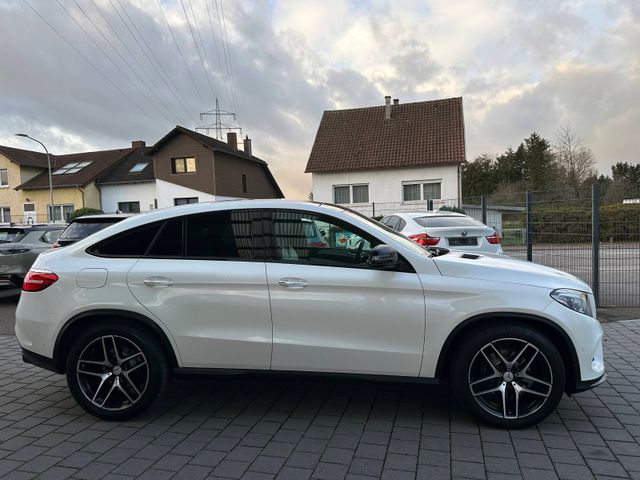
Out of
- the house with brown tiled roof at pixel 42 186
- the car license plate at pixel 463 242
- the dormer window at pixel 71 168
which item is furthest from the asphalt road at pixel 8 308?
the dormer window at pixel 71 168

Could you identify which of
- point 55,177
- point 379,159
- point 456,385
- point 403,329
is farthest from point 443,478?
point 55,177

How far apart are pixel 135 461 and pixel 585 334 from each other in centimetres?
325

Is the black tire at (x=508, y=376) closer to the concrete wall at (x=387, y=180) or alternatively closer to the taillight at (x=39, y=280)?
the taillight at (x=39, y=280)

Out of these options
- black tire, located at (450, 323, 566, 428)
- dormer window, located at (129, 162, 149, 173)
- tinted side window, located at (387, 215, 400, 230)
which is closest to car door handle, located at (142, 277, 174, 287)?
black tire, located at (450, 323, 566, 428)

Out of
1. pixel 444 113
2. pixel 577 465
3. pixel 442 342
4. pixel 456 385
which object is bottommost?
pixel 577 465

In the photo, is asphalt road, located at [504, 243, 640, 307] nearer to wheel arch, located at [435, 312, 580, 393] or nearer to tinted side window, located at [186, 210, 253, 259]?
wheel arch, located at [435, 312, 580, 393]

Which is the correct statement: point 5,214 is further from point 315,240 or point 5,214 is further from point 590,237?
point 315,240

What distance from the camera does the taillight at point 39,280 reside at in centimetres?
392

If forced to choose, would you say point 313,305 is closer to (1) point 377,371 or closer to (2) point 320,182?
(1) point 377,371

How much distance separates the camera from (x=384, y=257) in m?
3.48

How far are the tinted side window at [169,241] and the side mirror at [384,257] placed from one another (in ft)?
5.12

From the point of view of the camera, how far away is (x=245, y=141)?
1738 inches

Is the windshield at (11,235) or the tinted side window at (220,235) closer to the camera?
the tinted side window at (220,235)

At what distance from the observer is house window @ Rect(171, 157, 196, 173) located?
35281 millimetres
